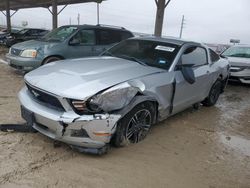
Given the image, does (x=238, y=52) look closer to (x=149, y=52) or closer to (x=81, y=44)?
(x=81, y=44)

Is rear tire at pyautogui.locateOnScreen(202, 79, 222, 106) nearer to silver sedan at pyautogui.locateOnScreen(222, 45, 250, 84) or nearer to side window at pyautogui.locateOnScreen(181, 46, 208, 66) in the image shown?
side window at pyautogui.locateOnScreen(181, 46, 208, 66)

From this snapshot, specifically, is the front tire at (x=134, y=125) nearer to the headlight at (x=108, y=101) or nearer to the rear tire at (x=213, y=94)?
the headlight at (x=108, y=101)

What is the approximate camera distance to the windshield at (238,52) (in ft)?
33.7

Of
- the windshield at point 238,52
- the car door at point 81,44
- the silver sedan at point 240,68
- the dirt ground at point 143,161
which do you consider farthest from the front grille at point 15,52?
the windshield at point 238,52

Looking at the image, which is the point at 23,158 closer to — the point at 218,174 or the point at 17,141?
the point at 17,141

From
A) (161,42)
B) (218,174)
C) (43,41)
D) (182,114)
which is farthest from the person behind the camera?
(43,41)

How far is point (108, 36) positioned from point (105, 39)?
0.54 ft

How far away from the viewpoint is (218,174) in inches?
142

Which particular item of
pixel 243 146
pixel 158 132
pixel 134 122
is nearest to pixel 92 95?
pixel 134 122

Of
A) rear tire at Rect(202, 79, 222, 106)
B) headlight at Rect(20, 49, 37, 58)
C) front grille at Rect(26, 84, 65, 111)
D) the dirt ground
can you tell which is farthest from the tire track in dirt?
headlight at Rect(20, 49, 37, 58)

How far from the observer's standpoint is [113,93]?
3490 mm

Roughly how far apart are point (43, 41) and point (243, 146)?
242 inches

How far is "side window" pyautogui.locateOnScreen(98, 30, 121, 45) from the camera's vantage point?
8695mm

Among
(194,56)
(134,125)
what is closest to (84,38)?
(194,56)
